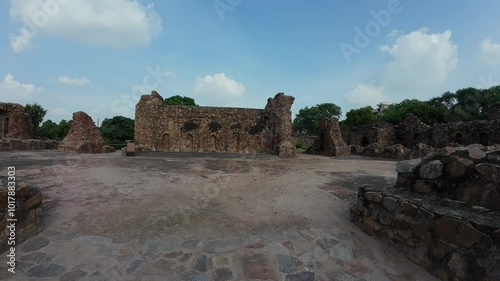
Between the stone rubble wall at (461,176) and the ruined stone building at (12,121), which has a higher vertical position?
the ruined stone building at (12,121)

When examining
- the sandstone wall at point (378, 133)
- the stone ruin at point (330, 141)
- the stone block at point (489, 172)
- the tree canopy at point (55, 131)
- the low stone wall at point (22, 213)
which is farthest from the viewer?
the tree canopy at point (55, 131)

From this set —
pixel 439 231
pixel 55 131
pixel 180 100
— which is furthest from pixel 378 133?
pixel 55 131

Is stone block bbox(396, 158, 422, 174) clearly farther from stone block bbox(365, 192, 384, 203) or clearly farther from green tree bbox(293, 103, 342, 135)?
green tree bbox(293, 103, 342, 135)

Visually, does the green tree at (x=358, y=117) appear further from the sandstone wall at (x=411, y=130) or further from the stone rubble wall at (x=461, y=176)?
the stone rubble wall at (x=461, y=176)

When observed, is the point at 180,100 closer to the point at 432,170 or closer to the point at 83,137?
the point at 83,137

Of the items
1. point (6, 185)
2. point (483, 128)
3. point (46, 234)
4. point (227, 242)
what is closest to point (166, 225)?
point (227, 242)

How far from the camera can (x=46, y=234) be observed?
2.75 metres

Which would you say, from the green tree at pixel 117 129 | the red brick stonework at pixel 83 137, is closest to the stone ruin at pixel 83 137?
the red brick stonework at pixel 83 137

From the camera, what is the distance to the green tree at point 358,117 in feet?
143

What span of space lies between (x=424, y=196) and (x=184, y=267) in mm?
2645

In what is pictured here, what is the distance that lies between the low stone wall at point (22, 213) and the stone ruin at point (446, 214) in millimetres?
3812

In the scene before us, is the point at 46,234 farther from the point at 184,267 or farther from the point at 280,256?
the point at 280,256

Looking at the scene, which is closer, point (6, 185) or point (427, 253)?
point (427, 253)

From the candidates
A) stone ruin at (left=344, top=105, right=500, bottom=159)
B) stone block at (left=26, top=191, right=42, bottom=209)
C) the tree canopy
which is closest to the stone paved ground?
stone block at (left=26, top=191, right=42, bottom=209)
